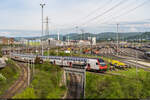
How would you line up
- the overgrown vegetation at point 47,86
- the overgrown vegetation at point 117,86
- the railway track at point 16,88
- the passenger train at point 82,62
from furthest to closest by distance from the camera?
Result: the passenger train at point 82,62 → the railway track at point 16,88 → the overgrown vegetation at point 117,86 → the overgrown vegetation at point 47,86

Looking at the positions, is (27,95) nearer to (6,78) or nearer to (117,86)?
(117,86)

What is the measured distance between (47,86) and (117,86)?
13.9 metres

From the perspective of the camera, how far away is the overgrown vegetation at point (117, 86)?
97.1 ft

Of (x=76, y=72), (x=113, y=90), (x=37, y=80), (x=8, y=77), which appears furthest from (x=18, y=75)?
(x=113, y=90)

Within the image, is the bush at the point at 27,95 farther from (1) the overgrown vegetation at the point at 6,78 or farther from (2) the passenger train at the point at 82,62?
(2) the passenger train at the point at 82,62

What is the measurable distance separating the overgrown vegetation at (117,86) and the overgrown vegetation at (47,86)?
21.0 feet

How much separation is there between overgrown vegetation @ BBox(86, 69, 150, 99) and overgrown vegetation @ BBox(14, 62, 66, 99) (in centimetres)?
640

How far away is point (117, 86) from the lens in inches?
1236

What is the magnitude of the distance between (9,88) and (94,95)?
58.4 feet

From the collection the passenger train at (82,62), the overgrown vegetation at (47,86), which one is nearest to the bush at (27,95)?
the overgrown vegetation at (47,86)

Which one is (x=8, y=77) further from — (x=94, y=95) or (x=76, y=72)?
(x=94, y=95)

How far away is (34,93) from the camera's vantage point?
90.6ft

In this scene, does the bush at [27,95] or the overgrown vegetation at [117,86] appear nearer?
the bush at [27,95]

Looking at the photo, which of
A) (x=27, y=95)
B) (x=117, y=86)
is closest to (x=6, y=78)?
(x=27, y=95)
